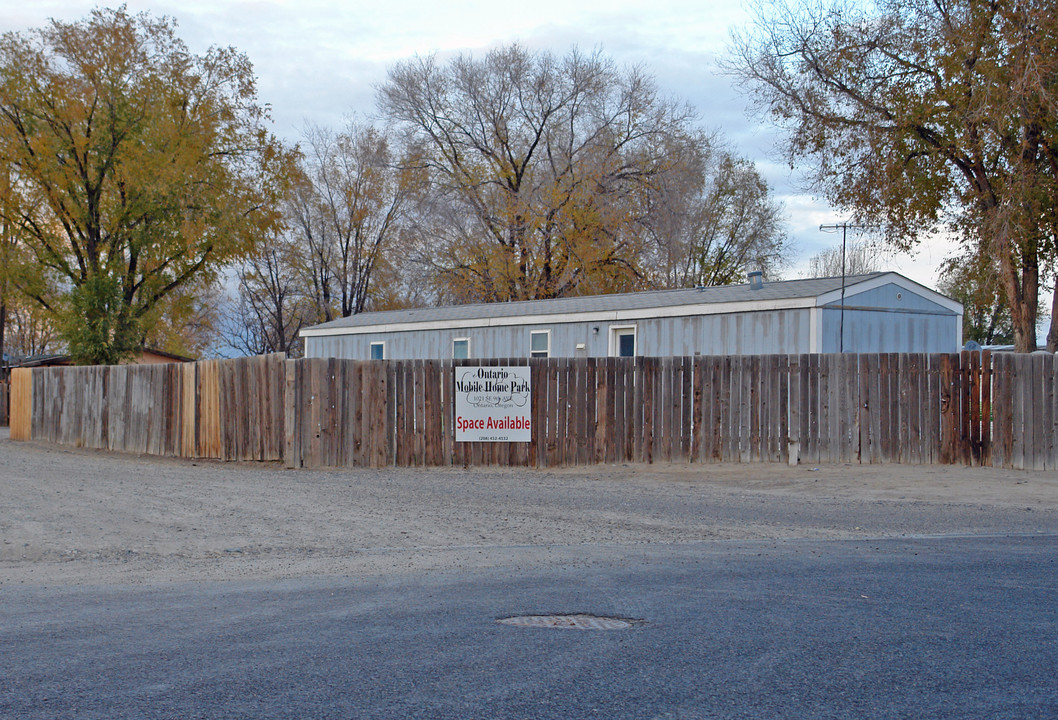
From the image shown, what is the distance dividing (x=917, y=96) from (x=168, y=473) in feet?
58.4

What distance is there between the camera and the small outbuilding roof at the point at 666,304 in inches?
752

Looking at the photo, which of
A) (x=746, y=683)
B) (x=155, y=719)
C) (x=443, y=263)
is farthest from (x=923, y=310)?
(x=443, y=263)

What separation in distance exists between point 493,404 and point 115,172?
2452 centimetres

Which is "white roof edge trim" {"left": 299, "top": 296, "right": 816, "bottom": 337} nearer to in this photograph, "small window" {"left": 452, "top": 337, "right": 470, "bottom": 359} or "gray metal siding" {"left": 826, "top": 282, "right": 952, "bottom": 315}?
"small window" {"left": 452, "top": 337, "right": 470, "bottom": 359}

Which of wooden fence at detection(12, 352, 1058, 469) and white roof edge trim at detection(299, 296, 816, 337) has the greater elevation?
white roof edge trim at detection(299, 296, 816, 337)

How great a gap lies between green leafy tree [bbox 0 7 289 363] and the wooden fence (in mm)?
18172

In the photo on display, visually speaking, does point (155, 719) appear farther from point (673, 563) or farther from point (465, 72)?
point (465, 72)

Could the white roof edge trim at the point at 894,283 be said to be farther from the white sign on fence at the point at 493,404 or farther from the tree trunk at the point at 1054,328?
the white sign on fence at the point at 493,404

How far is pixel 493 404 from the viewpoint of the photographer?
16.2m

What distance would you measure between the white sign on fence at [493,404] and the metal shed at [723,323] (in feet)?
18.5

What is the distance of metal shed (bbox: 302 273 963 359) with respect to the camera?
18891mm

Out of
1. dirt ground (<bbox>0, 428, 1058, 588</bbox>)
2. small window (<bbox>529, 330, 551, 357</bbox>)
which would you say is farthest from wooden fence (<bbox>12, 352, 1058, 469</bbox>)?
small window (<bbox>529, 330, 551, 357</bbox>)

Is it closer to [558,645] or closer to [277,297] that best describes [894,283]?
[558,645]

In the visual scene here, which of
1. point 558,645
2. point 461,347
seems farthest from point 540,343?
point 558,645
